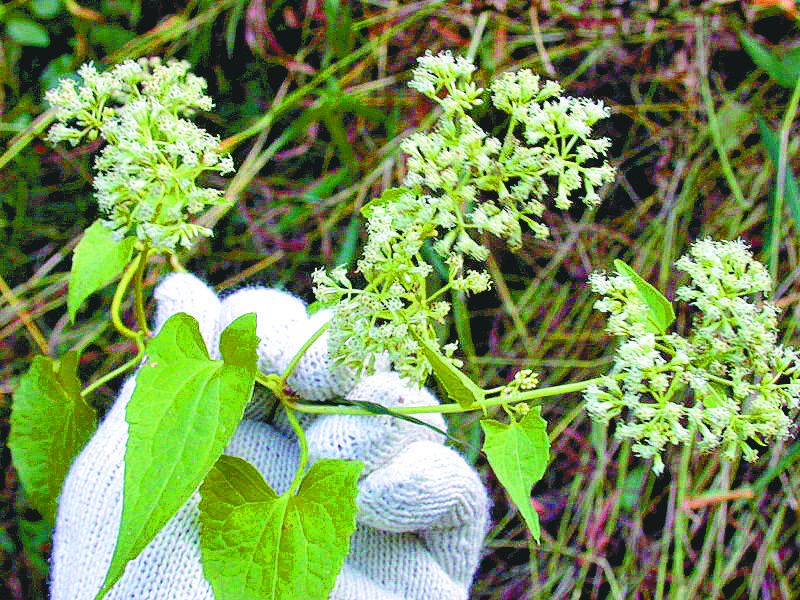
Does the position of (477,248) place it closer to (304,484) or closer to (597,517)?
(304,484)

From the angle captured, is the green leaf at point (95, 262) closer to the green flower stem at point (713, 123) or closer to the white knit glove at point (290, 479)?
the white knit glove at point (290, 479)

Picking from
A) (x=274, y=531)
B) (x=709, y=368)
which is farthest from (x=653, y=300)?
(x=274, y=531)

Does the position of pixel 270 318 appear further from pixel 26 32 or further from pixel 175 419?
pixel 26 32

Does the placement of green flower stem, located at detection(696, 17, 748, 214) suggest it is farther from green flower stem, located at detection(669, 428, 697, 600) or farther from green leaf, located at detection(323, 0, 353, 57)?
green leaf, located at detection(323, 0, 353, 57)

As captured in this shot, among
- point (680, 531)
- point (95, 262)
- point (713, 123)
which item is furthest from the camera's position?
point (713, 123)

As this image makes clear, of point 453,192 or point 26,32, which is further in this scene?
point 26,32
